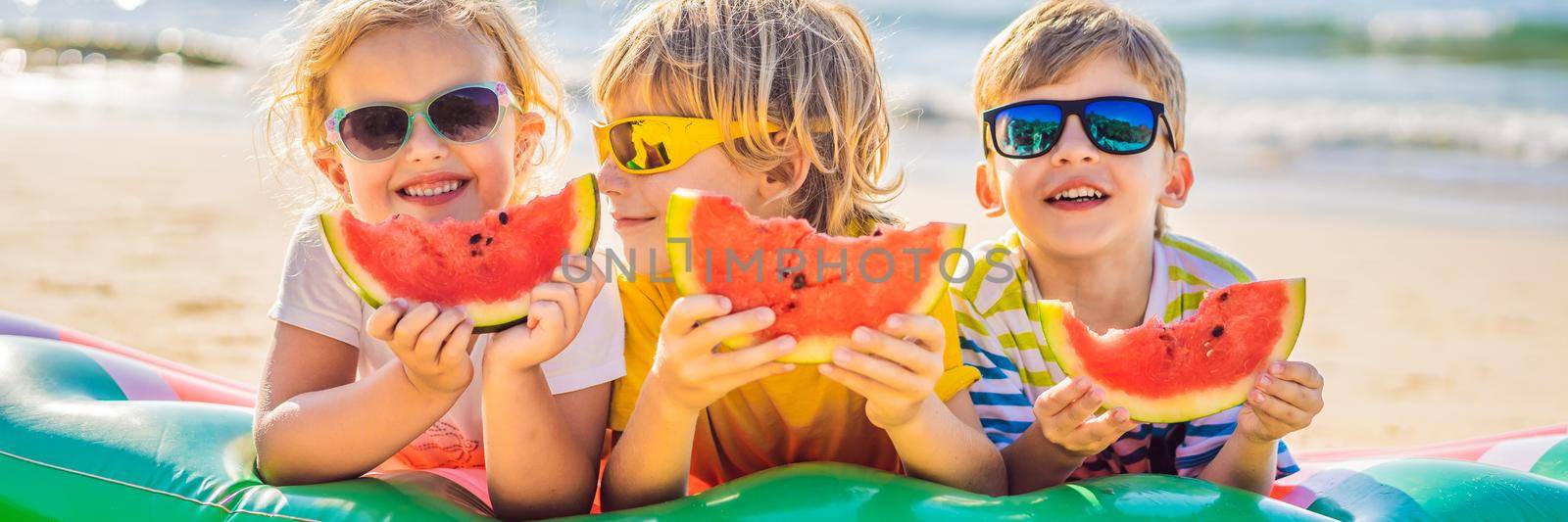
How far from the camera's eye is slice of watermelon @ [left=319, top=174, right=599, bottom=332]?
288 centimetres

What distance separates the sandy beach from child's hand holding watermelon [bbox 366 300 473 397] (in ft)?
6.54

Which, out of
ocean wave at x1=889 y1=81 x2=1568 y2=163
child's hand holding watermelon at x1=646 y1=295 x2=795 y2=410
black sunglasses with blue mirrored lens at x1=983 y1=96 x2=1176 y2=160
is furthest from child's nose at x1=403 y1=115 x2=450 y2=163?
ocean wave at x1=889 y1=81 x2=1568 y2=163

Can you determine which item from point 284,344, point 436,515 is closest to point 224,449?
point 284,344

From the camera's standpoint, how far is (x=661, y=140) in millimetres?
3354

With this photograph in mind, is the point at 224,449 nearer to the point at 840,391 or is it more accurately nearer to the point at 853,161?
the point at 840,391

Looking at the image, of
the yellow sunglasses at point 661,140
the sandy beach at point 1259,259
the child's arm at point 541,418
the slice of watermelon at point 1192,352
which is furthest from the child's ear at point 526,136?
the slice of watermelon at point 1192,352

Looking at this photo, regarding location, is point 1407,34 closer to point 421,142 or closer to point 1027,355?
point 1027,355

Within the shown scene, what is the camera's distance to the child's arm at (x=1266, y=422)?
2.91m

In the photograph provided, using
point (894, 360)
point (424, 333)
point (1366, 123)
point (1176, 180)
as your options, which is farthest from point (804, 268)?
point (1366, 123)

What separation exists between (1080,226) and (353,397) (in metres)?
1.93

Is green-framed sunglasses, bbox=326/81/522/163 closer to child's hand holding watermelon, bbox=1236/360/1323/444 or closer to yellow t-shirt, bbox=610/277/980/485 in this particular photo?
yellow t-shirt, bbox=610/277/980/485

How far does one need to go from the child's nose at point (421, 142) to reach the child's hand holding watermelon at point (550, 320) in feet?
2.27

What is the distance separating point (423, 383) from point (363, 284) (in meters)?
0.26

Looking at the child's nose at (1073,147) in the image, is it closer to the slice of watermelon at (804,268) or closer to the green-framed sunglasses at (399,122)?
the slice of watermelon at (804,268)
